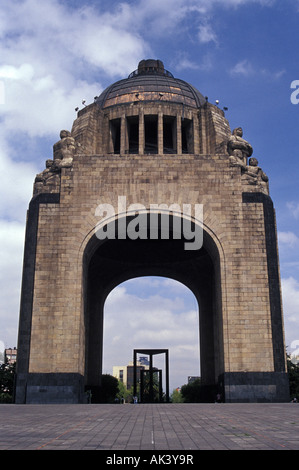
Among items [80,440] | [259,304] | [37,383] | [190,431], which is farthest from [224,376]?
[80,440]

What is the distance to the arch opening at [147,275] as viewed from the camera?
27234 millimetres

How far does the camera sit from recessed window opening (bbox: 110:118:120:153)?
28141mm

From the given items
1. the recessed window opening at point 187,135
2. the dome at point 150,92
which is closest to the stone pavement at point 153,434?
the recessed window opening at point 187,135

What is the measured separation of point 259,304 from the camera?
2036 cm

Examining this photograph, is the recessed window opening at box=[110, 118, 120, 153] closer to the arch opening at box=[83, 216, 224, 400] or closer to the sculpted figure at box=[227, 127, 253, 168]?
the arch opening at box=[83, 216, 224, 400]

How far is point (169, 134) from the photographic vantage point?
95.7 ft

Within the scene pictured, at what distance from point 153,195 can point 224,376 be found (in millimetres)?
8289

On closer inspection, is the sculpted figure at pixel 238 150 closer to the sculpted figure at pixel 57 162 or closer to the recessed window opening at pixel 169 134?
the recessed window opening at pixel 169 134

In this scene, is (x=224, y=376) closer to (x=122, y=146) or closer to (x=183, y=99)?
(x=122, y=146)

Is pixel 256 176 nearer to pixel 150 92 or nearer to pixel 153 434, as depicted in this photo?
pixel 150 92

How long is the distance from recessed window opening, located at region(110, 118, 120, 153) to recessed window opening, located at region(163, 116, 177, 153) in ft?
9.10

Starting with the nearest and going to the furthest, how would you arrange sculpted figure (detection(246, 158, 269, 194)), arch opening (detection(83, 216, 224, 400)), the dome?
sculpted figure (detection(246, 158, 269, 194)) < arch opening (detection(83, 216, 224, 400)) < the dome

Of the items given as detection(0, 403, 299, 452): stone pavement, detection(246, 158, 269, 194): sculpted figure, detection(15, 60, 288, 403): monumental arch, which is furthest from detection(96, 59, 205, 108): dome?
detection(0, 403, 299, 452): stone pavement

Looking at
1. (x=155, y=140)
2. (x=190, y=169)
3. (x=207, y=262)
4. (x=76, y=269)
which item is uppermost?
(x=155, y=140)
